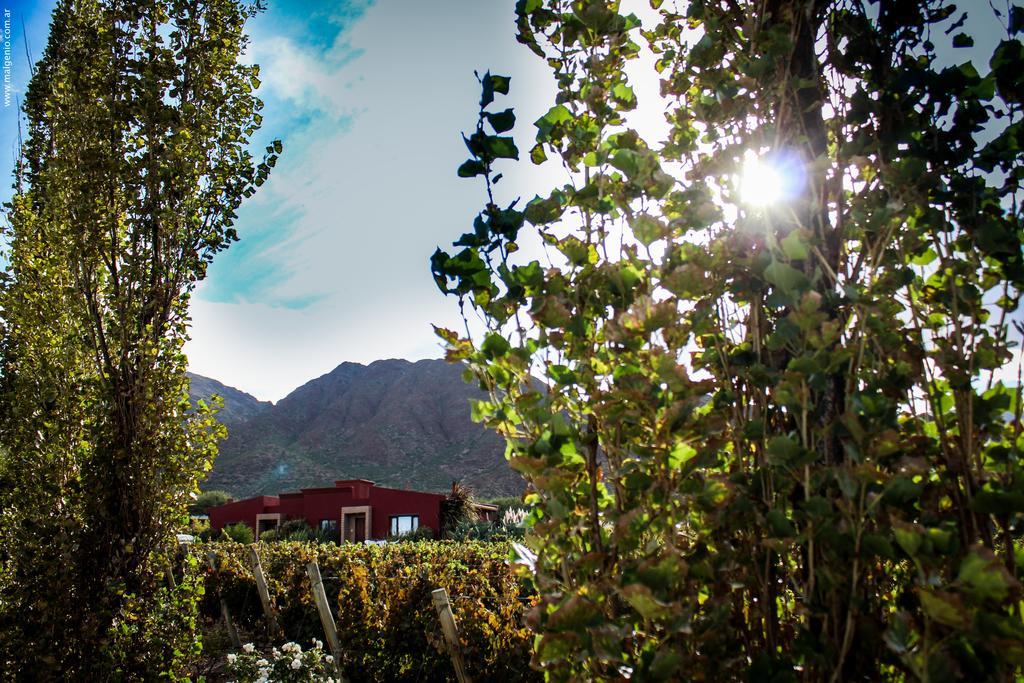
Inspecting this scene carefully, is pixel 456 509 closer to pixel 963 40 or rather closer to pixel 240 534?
pixel 240 534

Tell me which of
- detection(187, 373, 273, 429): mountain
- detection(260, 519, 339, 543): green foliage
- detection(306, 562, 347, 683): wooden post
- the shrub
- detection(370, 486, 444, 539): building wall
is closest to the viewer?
the shrub

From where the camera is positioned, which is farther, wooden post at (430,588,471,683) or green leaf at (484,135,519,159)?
wooden post at (430,588,471,683)

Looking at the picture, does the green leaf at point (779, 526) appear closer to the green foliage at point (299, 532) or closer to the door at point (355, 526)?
the green foliage at point (299, 532)

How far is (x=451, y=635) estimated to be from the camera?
15.4 feet

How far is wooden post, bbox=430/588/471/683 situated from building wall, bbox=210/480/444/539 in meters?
20.1

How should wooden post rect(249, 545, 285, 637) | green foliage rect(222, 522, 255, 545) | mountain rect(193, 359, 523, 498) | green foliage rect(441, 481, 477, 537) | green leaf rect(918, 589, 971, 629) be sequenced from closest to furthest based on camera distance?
green leaf rect(918, 589, 971, 629), wooden post rect(249, 545, 285, 637), green foliage rect(441, 481, 477, 537), green foliage rect(222, 522, 255, 545), mountain rect(193, 359, 523, 498)

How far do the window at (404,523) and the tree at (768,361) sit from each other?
80.8 feet

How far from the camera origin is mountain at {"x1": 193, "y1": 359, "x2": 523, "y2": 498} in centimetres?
7262

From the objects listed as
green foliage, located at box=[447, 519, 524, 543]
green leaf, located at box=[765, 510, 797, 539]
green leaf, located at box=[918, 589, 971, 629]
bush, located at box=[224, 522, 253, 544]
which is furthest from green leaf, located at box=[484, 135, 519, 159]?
bush, located at box=[224, 522, 253, 544]

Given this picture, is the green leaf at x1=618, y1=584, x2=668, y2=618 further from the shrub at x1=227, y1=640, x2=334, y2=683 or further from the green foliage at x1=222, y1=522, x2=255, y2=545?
the green foliage at x1=222, y1=522, x2=255, y2=545

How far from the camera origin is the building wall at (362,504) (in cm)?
2489

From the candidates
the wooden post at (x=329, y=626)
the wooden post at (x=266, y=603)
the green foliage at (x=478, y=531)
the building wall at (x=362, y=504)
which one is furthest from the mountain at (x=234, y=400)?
the wooden post at (x=329, y=626)

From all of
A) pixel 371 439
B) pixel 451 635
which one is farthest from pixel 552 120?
pixel 371 439

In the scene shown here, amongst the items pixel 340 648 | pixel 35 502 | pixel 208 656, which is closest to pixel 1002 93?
pixel 340 648
